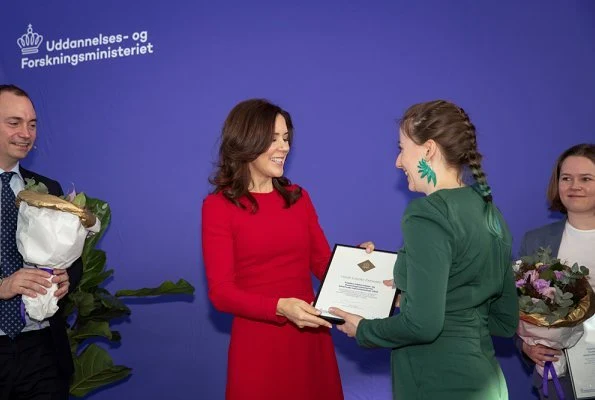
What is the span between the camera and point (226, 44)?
397 cm

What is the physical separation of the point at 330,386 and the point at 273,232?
0.68 m

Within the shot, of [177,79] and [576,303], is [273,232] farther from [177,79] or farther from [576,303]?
[177,79]

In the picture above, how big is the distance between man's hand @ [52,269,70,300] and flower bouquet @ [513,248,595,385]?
181cm

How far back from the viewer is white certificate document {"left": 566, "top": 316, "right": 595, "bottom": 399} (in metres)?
2.60

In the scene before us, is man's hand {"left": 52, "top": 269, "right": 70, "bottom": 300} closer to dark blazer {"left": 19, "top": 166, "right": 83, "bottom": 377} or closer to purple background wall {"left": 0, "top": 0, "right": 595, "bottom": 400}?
dark blazer {"left": 19, "top": 166, "right": 83, "bottom": 377}

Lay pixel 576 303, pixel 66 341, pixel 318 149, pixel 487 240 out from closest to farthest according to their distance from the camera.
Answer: pixel 487 240, pixel 576 303, pixel 66 341, pixel 318 149

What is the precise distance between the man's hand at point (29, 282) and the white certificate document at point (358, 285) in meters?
1.04

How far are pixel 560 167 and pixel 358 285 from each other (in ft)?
4.72

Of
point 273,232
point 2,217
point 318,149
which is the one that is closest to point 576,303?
point 273,232

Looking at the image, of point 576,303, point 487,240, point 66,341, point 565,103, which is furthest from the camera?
point 565,103

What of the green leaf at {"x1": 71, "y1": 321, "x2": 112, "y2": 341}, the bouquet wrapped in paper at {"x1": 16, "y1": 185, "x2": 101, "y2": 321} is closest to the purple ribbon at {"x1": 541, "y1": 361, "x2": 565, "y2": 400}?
the bouquet wrapped in paper at {"x1": 16, "y1": 185, "x2": 101, "y2": 321}

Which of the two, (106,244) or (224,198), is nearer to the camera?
(224,198)

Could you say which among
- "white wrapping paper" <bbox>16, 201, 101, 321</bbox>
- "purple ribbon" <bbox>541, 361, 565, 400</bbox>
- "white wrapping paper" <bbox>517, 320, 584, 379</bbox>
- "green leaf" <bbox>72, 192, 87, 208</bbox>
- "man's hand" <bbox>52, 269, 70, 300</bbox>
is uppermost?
"green leaf" <bbox>72, 192, 87, 208</bbox>

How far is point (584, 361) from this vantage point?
2627 millimetres
